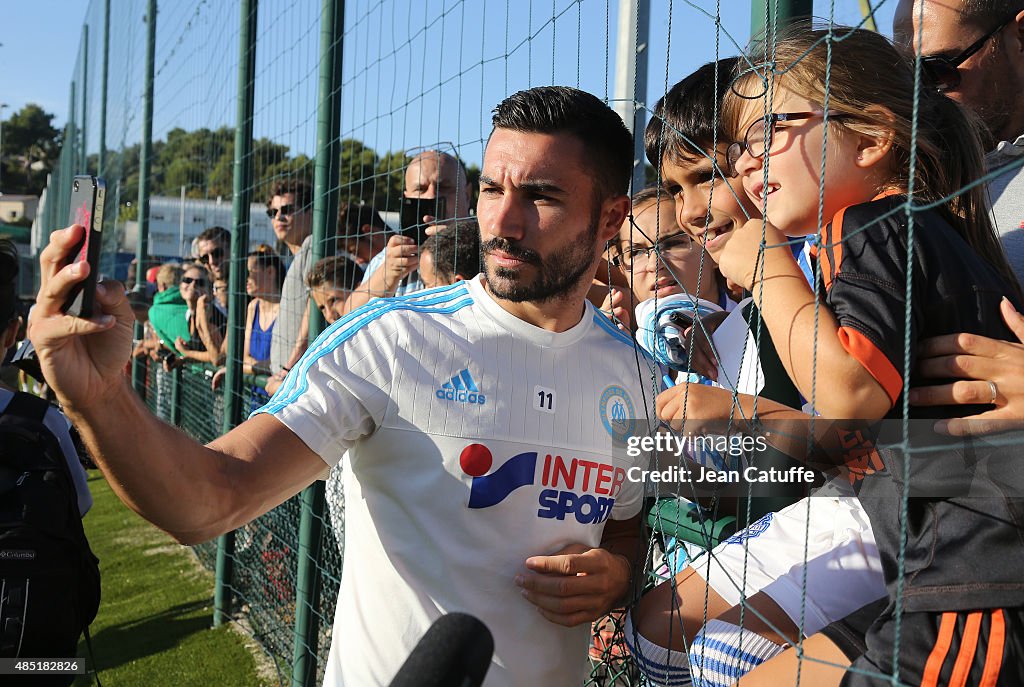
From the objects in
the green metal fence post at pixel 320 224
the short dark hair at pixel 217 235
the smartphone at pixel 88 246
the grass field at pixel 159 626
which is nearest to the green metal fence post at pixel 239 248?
the grass field at pixel 159 626

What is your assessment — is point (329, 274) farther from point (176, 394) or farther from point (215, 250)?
point (176, 394)

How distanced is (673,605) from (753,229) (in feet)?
2.35

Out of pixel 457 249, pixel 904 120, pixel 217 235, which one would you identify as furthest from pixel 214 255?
pixel 904 120

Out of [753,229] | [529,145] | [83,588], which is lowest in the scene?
[83,588]

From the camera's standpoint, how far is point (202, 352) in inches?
267

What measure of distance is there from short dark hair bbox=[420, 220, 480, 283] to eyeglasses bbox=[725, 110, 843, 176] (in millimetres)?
1511

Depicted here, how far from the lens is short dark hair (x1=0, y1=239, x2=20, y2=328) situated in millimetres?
2814

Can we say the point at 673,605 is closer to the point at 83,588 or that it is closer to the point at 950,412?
the point at 950,412

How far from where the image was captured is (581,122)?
1.93 metres

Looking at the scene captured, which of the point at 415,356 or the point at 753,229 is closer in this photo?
the point at 753,229

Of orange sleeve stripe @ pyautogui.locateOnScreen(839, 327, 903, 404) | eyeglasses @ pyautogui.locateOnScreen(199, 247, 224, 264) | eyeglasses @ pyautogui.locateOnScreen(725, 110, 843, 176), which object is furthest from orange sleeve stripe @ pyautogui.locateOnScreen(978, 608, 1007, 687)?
eyeglasses @ pyautogui.locateOnScreen(199, 247, 224, 264)

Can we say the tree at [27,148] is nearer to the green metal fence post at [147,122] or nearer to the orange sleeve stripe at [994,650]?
the green metal fence post at [147,122]

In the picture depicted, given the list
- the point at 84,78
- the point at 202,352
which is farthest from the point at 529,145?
the point at 84,78

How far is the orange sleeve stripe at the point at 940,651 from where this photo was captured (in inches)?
47.5
